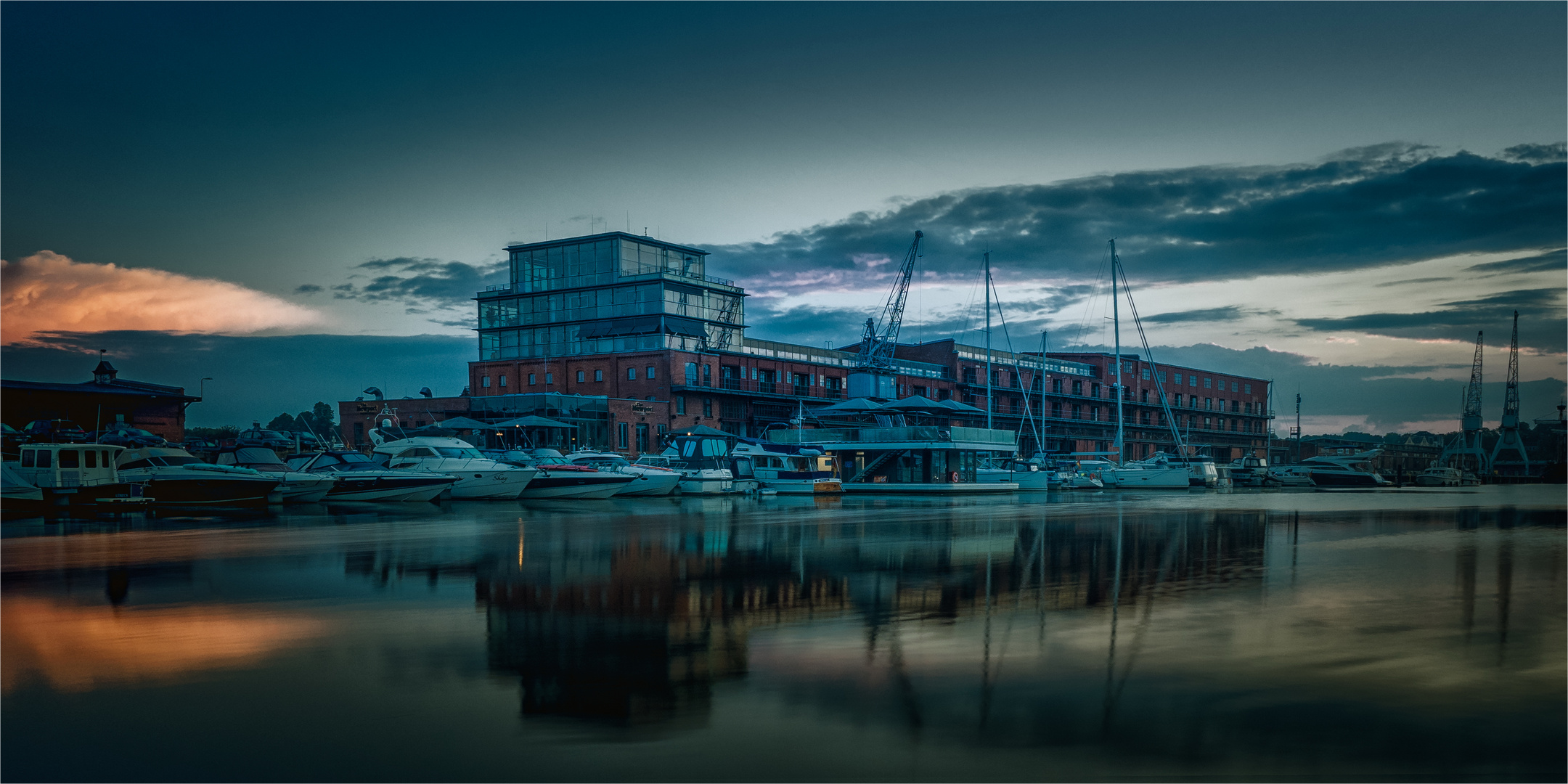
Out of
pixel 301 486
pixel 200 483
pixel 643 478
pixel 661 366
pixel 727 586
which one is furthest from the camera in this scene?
pixel 661 366

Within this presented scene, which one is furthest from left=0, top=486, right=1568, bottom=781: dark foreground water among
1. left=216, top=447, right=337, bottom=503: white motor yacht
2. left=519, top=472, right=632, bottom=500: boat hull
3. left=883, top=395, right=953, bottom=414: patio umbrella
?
left=883, top=395, right=953, bottom=414: patio umbrella

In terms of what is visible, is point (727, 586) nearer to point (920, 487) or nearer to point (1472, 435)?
point (920, 487)

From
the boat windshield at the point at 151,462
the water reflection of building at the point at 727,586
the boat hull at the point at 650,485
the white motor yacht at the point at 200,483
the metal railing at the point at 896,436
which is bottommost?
the boat hull at the point at 650,485

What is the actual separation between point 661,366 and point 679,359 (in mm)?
1612

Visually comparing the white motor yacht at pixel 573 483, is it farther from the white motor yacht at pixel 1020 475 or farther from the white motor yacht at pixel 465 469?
the white motor yacht at pixel 1020 475

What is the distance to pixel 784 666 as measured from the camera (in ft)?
29.1

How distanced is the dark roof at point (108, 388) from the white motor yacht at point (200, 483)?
3321cm

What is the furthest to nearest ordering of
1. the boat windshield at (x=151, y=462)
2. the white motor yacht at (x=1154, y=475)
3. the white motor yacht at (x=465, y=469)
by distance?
1. the white motor yacht at (x=1154, y=475)
2. the white motor yacht at (x=465, y=469)
3. the boat windshield at (x=151, y=462)

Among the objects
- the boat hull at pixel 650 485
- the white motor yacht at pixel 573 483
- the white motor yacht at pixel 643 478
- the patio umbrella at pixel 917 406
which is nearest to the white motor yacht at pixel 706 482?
the white motor yacht at pixel 643 478

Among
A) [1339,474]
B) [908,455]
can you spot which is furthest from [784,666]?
[1339,474]

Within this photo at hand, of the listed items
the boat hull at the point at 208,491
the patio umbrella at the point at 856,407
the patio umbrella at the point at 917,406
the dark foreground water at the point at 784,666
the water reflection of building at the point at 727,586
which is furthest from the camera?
the patio umbrella at the point at 856,407

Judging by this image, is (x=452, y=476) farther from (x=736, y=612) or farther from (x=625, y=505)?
(x=736, y=612)

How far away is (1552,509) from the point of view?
41.2 m

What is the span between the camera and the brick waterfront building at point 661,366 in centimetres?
7906
